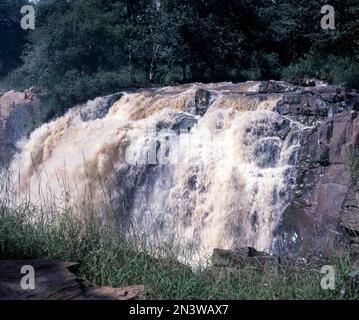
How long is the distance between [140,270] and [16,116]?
1529 cm

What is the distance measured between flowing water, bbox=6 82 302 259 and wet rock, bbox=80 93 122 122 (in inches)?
36.7

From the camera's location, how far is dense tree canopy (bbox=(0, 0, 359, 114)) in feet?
61.1

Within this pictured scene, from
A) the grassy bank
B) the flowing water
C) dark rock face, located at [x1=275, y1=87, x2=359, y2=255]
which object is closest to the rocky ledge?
dark rock face, located at [x1=275, y1=87, x2=359, y2=255]

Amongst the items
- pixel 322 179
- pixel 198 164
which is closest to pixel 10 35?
pixel 198 164

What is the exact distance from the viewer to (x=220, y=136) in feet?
35.2

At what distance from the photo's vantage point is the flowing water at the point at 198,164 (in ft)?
29.8

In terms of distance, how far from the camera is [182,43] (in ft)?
65.9

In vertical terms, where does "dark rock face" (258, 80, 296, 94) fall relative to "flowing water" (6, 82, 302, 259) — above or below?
above

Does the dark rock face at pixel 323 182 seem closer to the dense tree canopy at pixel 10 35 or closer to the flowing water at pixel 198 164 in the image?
the flowing water at pixel 198 164

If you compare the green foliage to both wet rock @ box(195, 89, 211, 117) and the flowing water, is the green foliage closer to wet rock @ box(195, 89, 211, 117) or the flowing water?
the flowing water

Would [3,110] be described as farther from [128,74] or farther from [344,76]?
[344,76]

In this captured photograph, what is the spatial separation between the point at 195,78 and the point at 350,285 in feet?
58.4
